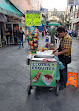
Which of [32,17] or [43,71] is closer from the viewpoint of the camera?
[43,71]

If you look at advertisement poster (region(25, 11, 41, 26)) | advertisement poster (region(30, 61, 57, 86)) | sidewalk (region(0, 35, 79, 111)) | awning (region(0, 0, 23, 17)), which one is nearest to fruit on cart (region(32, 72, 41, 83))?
advertisement poster (region(30, 61, 57, 86))

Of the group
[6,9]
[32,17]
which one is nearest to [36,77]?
[32,17]

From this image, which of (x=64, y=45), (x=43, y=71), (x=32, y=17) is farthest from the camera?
(x=32, y=17)

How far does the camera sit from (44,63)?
3.10 m

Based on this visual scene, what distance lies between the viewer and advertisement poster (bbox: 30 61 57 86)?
3.12 metres

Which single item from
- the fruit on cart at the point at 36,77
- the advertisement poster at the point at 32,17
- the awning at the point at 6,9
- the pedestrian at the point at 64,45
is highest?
the awning at the point at 6,9

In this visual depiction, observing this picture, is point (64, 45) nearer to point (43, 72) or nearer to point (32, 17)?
point (43, 72)

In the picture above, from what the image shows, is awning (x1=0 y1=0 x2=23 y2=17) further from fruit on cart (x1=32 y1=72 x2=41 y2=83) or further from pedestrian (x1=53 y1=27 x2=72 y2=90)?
fruit on cart (x1=32 y1=72 x2=41 y2=83)

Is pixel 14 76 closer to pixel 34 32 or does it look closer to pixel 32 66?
pixel 32 66

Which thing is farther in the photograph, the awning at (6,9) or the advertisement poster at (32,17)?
the awning at (6,9)

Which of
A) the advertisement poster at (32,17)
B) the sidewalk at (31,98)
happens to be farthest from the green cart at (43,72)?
the advertisement poster at (32,17)

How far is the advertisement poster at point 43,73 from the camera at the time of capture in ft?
10.2

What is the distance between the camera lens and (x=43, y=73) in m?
3.22

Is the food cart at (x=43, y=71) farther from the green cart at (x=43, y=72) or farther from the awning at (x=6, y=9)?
the awning at (x=6, y=9)
